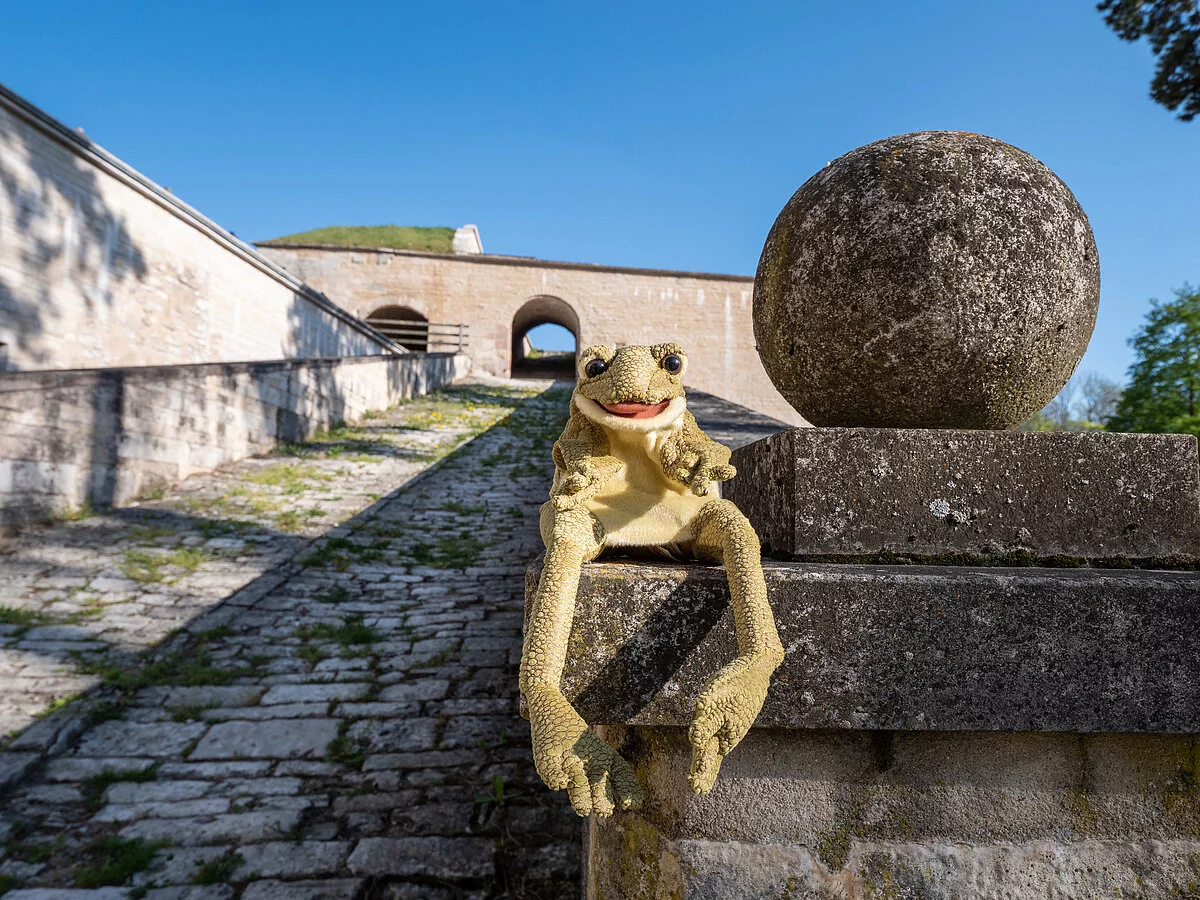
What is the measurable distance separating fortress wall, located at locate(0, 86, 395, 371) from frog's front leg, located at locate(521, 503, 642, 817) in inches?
542

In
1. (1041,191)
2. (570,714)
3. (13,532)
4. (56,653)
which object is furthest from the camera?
(13,532)

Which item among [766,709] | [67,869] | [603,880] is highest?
[766,709]

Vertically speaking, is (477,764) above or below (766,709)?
below

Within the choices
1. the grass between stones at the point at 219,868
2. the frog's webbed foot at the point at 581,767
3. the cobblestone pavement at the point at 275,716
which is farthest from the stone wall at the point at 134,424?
the frog's webbed foot at the point at 581,767

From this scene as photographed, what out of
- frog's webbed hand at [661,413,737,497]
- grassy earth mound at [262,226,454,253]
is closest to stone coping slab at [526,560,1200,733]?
frog's webbed hand at [661,413,737,497]

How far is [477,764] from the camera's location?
3.90m

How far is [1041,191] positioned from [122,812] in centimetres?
497

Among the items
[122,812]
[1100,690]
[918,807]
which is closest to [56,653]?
[122,812]

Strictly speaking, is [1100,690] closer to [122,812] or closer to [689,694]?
[689,694]

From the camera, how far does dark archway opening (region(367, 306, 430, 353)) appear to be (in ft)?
107

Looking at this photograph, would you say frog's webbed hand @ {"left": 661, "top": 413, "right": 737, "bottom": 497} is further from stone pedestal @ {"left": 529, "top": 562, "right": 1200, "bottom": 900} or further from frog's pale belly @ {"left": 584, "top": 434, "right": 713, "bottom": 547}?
stone pedestal @ {"left": 529, "top": 562, "right": 1200, "bottom": 900}

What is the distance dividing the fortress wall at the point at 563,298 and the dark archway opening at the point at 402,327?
0.97m

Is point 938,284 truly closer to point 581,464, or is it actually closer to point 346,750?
point 581,464

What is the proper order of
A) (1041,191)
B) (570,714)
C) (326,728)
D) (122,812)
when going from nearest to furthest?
(570,714)
(1041,191)
(122,812)
(326,728)
